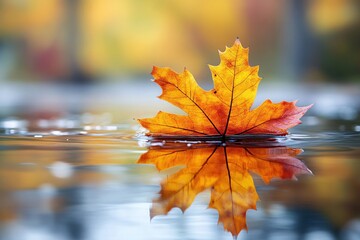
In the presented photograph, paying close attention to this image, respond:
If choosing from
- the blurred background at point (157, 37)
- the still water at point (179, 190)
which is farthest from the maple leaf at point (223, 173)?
the blurred background at point (157, 37)

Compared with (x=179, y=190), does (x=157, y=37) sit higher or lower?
higher

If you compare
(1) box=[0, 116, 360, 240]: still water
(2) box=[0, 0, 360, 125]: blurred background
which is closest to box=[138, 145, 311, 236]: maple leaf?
(1) box=[0, 116, 360, 240]: still water

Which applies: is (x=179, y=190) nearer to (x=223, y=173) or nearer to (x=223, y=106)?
(x=223, y=173)

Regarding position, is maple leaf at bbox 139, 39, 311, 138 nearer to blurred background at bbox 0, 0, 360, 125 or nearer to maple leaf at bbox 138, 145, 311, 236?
maple leaf at bbox 138, 145, 311, 236

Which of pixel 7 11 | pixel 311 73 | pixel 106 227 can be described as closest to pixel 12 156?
pixel 106 227

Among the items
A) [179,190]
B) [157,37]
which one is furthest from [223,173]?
[157,37]
